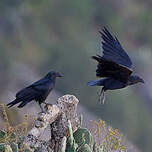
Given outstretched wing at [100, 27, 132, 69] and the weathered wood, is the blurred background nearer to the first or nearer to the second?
outstretched wing at [100, 27, 132, 69]

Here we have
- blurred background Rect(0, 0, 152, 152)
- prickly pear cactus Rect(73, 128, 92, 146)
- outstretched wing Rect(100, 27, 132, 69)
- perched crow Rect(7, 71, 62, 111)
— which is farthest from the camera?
blurred background Rect(0, 0, 152, 152)

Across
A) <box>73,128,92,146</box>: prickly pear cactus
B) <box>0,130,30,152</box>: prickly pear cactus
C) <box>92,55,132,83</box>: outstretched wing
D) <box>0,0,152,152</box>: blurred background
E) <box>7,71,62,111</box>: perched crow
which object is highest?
<box>0,0,152,152</box>: blurred background

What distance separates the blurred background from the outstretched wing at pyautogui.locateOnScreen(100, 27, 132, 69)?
7986 mm

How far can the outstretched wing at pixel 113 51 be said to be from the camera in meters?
8.82

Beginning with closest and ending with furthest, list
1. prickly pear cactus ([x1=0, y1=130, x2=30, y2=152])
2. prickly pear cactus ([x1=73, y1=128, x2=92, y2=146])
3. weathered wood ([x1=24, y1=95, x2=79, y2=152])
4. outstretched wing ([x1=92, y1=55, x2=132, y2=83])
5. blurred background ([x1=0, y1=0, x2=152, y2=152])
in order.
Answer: prickly pear cactus ([x1=0, y1=130, x2=30, y2=152]) → weathered wood ([x1=24, y1=95, x2=79, y2=152]) → prickly pear cactus ([x1=73, y1=128, x2=92, y2=146]) → outstretched wing ([x1=92, y1=55, x2=132, y2=83]) → blurred background ([x1=0, y1=0, x2=152, y2=152])

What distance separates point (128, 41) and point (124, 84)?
2899 centimetres


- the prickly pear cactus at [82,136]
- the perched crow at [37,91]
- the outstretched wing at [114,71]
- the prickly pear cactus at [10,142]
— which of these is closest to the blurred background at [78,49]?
the outstretched wing at [114,71]

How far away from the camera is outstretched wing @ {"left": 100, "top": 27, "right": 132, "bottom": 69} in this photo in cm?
882

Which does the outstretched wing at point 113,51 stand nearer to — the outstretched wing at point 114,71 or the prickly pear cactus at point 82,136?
the outstretched wing at point 114,71

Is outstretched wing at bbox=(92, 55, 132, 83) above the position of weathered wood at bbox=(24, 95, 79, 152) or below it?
above

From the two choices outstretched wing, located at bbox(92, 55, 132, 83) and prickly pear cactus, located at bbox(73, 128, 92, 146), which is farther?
outstretched wing, located at bbox(92, 55, 132, 83)

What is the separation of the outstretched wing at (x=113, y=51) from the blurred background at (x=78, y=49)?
314 inches

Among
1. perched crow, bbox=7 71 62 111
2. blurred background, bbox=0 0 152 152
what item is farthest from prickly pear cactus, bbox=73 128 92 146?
blurred background, bbox=0 0 152 152

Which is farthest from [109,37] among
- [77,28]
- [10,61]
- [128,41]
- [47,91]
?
[128,41]
